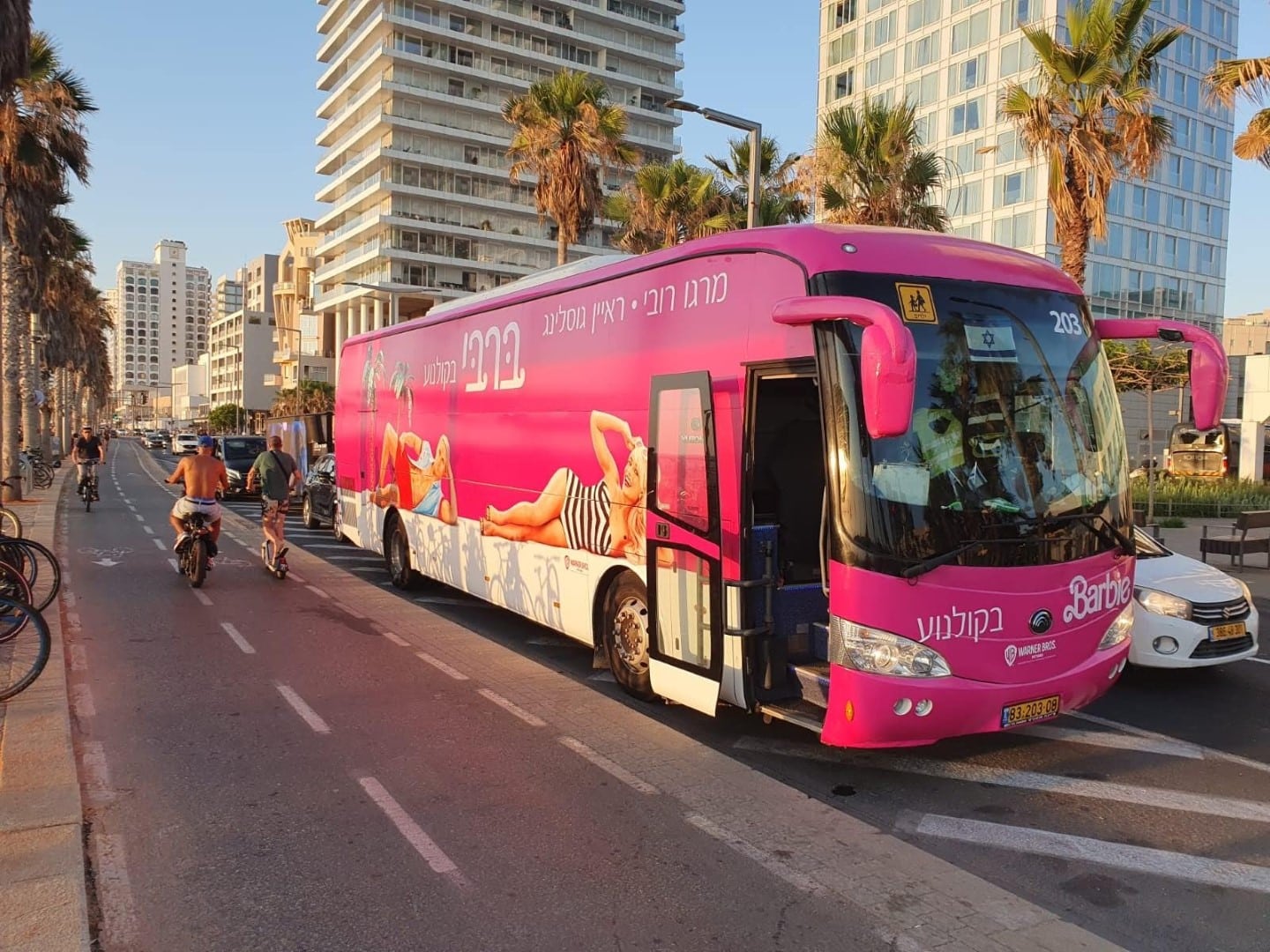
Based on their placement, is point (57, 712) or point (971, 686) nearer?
point (971, 686)

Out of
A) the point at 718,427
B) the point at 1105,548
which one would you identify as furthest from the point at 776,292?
the point at 1105,548

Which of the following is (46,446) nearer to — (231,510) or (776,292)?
(231,510)

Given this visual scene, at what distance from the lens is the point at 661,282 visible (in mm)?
7043

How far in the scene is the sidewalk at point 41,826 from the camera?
3.85m

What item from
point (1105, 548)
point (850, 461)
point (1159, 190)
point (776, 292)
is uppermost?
point (1159, 190)

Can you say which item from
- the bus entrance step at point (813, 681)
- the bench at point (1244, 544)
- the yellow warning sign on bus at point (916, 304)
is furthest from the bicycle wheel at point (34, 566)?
the bench at point (1244, 544)

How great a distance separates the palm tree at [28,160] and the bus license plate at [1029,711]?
79.8 feet

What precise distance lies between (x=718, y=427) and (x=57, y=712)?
4.96 metres

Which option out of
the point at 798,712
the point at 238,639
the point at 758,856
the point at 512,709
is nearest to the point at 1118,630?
the point at 798,712

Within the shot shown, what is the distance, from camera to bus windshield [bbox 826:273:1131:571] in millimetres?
5203

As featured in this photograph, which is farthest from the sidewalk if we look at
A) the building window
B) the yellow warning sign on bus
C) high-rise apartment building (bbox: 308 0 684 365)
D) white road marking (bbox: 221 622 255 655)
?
high-rise apartment building (bbox: 308 0 684 365)

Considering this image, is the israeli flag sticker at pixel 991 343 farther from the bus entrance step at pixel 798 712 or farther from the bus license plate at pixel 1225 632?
the bus license plate at pixel 1225 632

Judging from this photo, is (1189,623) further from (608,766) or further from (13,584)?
(13,584)

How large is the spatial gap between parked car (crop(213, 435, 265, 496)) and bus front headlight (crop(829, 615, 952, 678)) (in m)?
25.3
